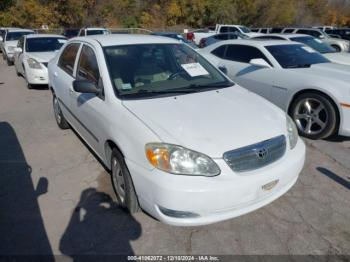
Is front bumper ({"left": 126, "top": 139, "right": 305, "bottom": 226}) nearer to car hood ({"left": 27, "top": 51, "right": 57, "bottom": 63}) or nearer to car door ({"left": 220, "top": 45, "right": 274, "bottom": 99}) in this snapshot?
car door ({"left": 220, "top": 45, "right": 274, "bottom": 99})

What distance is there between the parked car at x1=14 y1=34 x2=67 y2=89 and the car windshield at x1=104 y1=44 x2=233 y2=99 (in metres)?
5.57

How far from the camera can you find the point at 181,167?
95.8 inches

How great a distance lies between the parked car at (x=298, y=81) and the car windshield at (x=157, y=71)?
1.86 m

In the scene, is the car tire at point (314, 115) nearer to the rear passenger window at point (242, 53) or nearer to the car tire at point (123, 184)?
the rear passenger window at point (242, 53)

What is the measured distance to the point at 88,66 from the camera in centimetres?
373

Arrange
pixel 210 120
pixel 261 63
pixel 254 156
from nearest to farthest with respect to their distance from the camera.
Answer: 1. pixel 254 156
2. pixel 210 120
3. pixel 261 63

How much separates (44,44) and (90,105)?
23.4ft

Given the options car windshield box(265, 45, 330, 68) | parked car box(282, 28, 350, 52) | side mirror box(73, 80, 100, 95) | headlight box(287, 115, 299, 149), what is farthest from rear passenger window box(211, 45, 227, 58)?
parked car box(282, 28, 350, 52)

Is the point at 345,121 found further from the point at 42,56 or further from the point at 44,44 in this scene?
the point at 44,44

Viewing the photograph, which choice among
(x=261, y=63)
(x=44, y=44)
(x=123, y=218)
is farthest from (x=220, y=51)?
(x=44, y=44)

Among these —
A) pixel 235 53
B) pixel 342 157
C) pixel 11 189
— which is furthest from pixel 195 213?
pixel 235 53

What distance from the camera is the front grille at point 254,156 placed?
2.48m

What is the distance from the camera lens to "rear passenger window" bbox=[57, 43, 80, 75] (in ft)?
14.1

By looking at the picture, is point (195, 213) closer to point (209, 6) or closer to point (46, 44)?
point (46, 44)
